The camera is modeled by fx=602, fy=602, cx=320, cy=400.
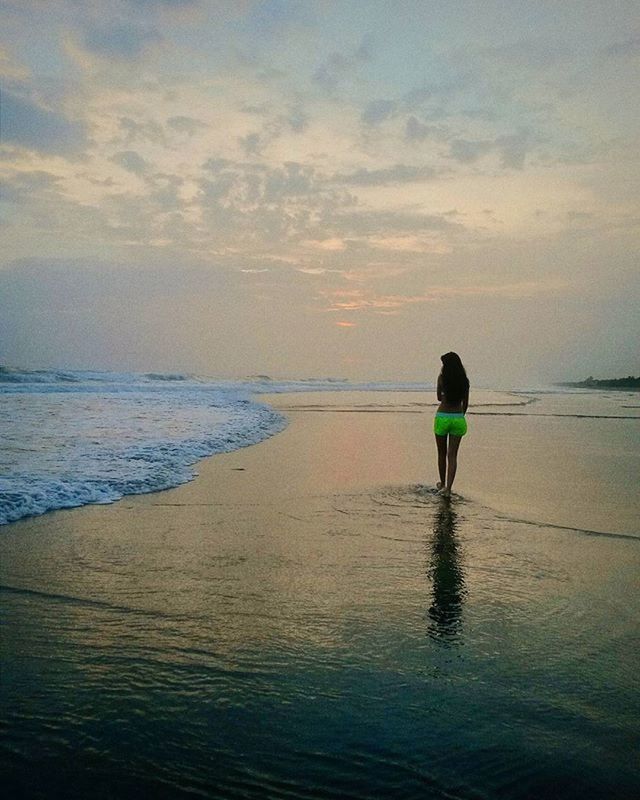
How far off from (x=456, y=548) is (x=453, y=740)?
2929 millimetres

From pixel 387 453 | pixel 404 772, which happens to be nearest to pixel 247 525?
pixel 404 772

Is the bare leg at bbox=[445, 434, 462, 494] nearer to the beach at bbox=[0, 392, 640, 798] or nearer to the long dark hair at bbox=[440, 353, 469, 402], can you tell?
the long dark hair at bbox=[440, 353, 469, 402]

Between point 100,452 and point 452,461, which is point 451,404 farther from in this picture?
point 100,452

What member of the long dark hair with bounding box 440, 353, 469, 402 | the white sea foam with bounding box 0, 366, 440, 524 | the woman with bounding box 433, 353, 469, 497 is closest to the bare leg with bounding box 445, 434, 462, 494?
the woman with bounding box 433, 353, 469, 497

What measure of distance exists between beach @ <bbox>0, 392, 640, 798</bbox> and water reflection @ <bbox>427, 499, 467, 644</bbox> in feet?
0.06

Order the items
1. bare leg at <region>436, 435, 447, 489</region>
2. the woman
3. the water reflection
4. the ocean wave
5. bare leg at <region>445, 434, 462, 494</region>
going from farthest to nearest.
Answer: the woman < bare leg at <region>436, 435, 447, 489</region> < bare leg at <region>445, 434, 462, 494</region> < the ocean wave < the water reflection

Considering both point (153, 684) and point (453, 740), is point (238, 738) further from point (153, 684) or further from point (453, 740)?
point (453, 740)

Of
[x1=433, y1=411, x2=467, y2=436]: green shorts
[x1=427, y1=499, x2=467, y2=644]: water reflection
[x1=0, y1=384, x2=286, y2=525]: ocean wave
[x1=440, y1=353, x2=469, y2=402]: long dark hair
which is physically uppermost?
[x1=440, y1=353, x2=469, y2=402]: long dark hair

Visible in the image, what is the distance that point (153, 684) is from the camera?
Result: 2662mm

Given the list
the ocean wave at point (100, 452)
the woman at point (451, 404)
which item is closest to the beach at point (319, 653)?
the ocean wave at point (100, 452)

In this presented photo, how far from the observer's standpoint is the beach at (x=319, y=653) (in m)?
2.13

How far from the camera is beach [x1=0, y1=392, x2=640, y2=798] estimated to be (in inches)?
83.9

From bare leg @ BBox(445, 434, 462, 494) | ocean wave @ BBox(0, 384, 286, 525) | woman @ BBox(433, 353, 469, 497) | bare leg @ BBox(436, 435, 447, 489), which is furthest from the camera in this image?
woman @ BBox(433, 353, 469, 497)

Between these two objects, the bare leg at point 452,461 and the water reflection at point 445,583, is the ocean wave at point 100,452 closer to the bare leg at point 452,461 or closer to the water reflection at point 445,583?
the bare leg at point 452,461
